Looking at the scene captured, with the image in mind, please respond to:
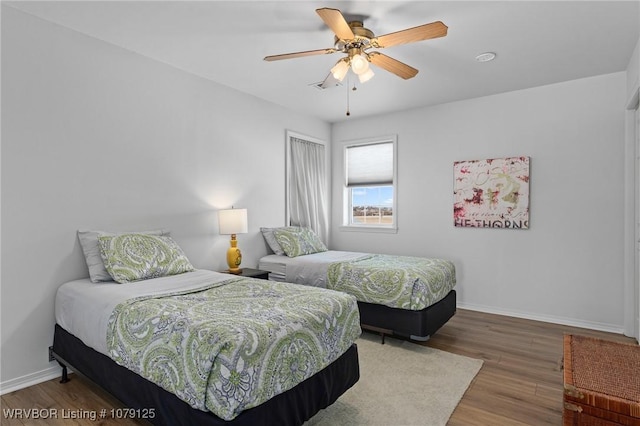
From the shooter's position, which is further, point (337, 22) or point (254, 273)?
point (254, 273)

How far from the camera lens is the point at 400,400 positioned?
234 cm

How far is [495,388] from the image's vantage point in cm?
250

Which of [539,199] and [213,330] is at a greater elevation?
[539,199]

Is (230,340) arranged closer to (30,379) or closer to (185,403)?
(185,403)

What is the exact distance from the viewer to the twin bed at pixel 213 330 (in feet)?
5.06

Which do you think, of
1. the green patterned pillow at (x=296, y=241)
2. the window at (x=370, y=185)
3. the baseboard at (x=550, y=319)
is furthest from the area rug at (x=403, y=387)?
the window at (x=370, y=185)

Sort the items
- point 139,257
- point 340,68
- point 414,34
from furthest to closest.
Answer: point 139,257
point 340,68
point 414,34

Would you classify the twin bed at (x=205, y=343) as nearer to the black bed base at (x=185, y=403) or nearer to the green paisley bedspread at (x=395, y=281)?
the black bed base at (x=185, y=403)

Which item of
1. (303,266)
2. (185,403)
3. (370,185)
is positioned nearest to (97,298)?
(185,403)

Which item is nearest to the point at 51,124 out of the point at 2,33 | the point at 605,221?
the point at 2,33

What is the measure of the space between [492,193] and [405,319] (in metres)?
2.08

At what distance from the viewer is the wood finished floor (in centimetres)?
216

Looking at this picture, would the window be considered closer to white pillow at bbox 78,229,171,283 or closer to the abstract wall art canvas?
the abstract wall art canvas

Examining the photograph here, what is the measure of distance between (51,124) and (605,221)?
5077 mm
